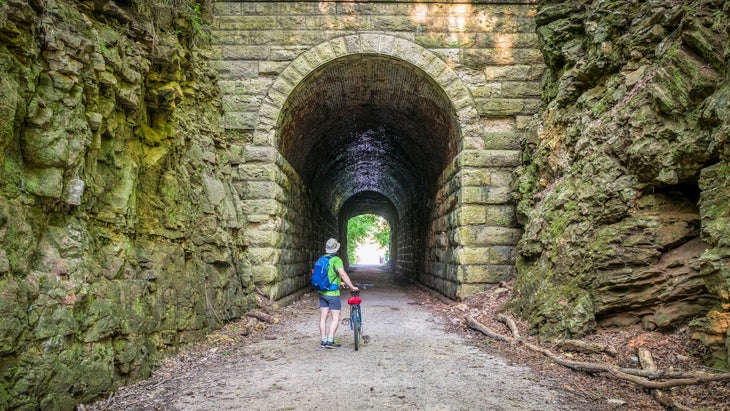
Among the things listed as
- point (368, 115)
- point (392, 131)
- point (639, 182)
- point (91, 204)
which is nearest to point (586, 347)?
point (639, 182)

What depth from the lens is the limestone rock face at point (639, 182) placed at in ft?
14.4

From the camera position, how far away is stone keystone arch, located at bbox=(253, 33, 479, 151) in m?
9.32

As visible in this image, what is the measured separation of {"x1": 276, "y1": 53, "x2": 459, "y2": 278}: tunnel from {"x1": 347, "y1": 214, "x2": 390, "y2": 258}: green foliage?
65.2 feet

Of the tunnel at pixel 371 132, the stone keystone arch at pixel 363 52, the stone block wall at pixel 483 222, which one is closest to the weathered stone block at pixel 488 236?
the stone block wall at pixel 483 222

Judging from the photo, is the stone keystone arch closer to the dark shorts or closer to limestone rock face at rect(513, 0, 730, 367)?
limestone rock face at rect(513, 0, 730, 367)

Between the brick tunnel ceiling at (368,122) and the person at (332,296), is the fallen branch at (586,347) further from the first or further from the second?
the brick tunnel ceiling at (368,122)

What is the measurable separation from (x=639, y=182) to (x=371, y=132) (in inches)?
359

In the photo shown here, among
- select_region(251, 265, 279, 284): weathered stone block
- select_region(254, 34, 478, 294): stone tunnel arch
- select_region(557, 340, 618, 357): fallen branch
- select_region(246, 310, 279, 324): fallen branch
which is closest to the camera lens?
select_region(557, 340, 618, 357): fallen branch

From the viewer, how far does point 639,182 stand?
17.8 feet

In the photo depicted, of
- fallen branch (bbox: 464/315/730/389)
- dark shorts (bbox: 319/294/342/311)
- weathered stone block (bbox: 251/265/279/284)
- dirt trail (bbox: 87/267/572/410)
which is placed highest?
weathered stone block (bbox: 251/265/279/284)

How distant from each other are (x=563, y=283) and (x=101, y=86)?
5.81 metres

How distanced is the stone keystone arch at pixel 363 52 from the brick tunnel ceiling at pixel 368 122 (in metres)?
0.16

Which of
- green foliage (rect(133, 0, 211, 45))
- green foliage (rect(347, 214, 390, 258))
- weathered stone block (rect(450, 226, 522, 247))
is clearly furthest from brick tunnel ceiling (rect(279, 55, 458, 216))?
green foliage (rect(347, 214, 390, 258))

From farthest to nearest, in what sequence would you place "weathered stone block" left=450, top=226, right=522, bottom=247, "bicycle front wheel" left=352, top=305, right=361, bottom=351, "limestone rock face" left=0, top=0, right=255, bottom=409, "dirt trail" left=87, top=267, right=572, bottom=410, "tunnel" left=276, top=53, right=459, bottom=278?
"tunnel" left=276, top=53, right=459, bottom=278
"weathered stone block" left=450, top=226, right=522, bottom=247
"bicycle front wheel" left=352, top=305, right=361, bottom=351
"dirt trail" left=87, top=267, right=572, bottom=410
"limestone rock face" left=0, top=0, right=255, bottom=409
